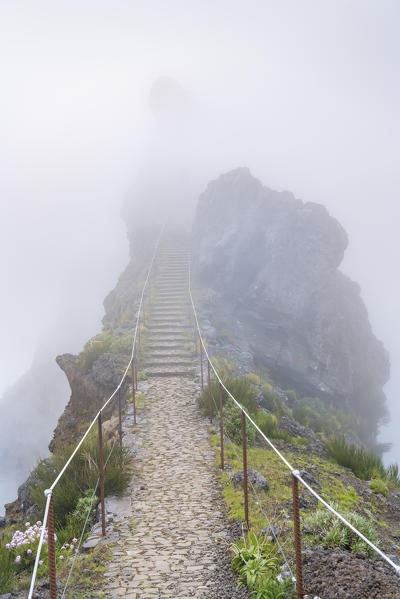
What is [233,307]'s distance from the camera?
23.7m

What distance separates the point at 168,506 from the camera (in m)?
6.61

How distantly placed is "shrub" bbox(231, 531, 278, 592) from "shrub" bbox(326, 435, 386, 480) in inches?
213

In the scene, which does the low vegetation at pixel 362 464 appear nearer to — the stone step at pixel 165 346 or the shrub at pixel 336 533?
the shrub at pixel 336 533

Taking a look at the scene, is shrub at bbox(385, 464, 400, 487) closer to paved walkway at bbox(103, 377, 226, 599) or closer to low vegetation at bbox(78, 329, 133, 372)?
paved walkway at bbox(103, 377, 226, 599)

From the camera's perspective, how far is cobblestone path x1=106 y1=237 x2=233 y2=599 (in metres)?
4.70

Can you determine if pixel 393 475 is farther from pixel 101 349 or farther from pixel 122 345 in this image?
pixel 101 349

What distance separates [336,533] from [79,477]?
13.8ft

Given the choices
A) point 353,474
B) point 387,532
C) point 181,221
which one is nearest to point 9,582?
point 387,532

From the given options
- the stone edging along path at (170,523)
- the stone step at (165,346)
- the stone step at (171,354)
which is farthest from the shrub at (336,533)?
the stone step at (165,346)

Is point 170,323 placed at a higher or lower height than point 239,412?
higher

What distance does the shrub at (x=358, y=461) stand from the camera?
9457 millimetres

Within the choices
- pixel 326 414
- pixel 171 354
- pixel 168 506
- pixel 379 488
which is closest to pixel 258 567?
pixel 168 506

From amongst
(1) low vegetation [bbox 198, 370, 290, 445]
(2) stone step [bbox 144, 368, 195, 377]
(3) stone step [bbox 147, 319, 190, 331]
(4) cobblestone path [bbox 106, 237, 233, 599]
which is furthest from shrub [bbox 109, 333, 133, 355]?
(1) low vegetation [bbox 198, 370, 290, 445]

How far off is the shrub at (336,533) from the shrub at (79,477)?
3324mm
